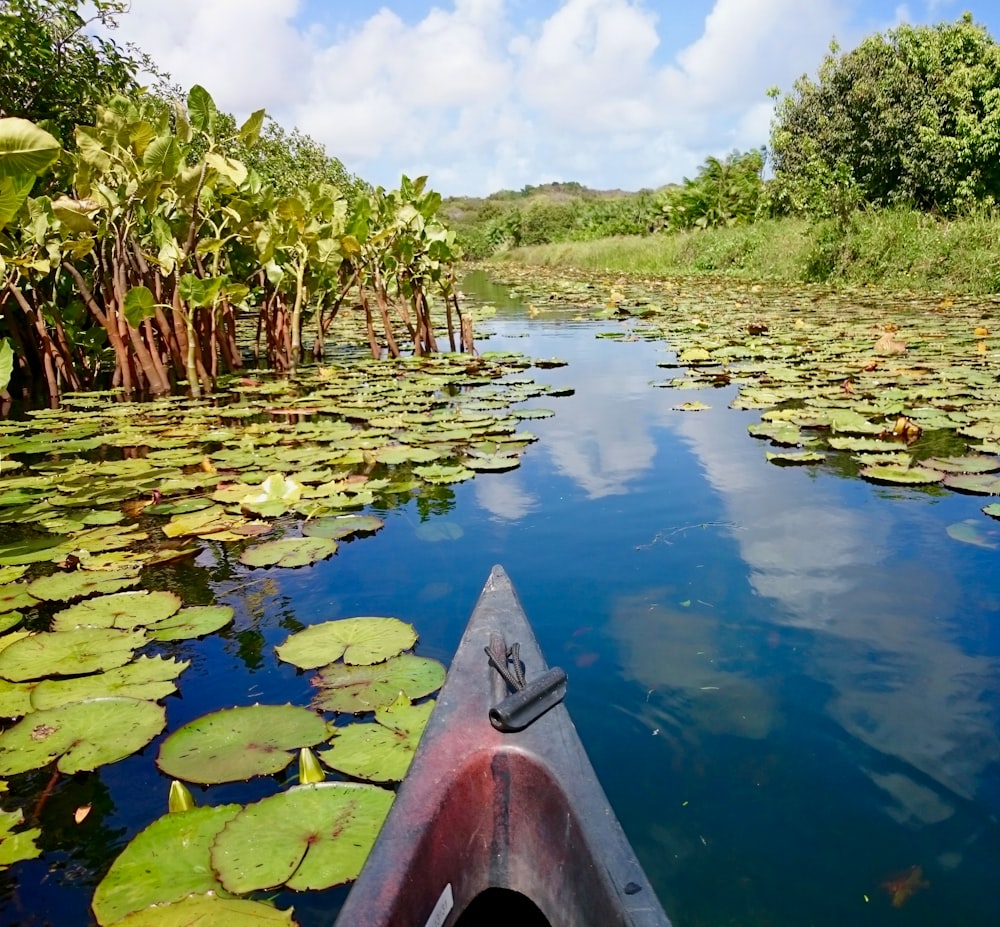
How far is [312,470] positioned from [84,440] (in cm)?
140

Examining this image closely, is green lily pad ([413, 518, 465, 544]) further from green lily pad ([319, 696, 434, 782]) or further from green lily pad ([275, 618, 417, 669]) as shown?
green lily pad ([319, 696, 434, 782])

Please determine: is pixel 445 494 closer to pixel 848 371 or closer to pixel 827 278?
pixel 848 371

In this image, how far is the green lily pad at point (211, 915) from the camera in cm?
100

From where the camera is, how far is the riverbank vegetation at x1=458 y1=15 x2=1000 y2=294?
10.8 metres

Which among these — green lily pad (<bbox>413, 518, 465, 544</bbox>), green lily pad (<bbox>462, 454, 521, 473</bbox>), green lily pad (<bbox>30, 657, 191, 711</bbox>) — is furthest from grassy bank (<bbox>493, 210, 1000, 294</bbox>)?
green lily pad (<bbox>30, 657, 191, 711</bbox>)

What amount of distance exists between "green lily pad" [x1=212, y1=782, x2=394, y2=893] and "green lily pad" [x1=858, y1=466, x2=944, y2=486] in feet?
7.61

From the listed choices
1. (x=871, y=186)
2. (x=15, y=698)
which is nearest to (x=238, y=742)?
(x=15, y=698)

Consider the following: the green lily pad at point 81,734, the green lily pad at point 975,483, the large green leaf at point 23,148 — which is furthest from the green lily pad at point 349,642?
the green lily pad at point 975,483

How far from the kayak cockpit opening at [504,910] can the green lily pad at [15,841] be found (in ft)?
2.50

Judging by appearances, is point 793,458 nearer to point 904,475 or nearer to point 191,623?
point 904,475

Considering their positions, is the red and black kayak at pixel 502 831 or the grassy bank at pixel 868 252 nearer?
the red and black kayak at pixel 502 831

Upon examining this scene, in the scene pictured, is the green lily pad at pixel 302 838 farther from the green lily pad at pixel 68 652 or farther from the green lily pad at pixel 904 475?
the green lily pad at pixel 904 475

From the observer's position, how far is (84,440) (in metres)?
3.72

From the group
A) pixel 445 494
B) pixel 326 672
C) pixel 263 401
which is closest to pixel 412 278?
pixel 263 401
